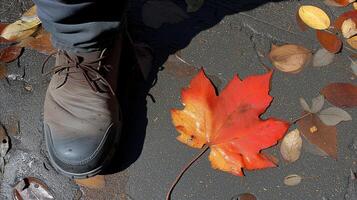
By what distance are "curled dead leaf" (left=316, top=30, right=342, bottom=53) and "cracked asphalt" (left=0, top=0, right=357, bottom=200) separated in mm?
30

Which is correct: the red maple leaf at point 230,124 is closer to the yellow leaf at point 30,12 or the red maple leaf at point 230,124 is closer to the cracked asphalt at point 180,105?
the cracked asphalt at point 180,105

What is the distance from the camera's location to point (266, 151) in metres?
1.66

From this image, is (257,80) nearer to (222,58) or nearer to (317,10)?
(222,58)

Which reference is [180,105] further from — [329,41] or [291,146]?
[329,41]

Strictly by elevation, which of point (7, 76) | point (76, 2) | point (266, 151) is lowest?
point (266, 151)

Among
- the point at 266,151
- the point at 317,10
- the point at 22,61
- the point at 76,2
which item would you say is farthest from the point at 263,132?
the point at 22,61

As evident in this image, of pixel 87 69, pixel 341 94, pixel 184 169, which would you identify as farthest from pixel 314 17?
pixel 87 69

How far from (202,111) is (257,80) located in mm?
256

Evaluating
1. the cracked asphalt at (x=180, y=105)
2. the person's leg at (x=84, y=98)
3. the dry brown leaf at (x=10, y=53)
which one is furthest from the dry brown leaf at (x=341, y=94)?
the dry brown leaf at (x=10, y=53)

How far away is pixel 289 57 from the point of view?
6.11 ft

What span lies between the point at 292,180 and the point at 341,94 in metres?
0.38

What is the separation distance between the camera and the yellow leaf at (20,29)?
Result: 6.15 feet

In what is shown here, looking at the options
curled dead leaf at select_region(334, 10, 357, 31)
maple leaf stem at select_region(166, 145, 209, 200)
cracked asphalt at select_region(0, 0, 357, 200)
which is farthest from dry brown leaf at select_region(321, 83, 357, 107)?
maple leaf stem at select_region(166, 145, 209, 200)

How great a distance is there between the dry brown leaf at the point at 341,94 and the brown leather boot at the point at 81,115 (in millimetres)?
741
